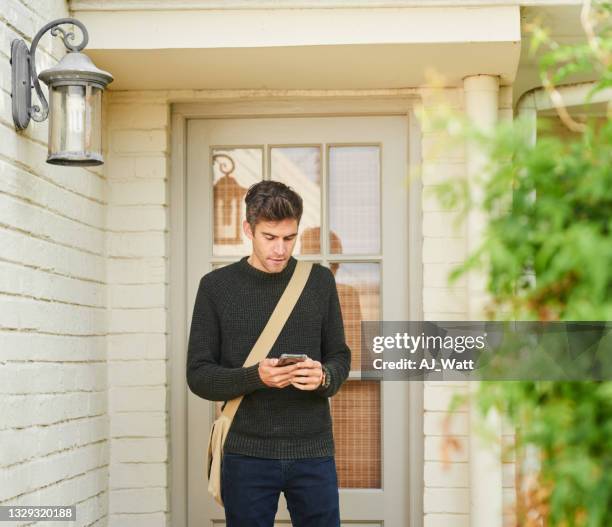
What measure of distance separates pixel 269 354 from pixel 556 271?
2.33 m

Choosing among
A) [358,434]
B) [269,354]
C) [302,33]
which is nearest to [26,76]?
[302,33]

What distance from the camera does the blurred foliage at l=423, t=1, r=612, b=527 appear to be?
1521mm

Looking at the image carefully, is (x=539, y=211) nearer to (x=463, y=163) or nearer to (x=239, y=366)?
(x=239, y=366)

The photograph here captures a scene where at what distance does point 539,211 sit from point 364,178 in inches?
134

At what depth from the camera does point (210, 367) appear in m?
3.78

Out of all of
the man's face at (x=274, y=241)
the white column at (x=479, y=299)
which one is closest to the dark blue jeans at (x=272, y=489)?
the man's face at (x=274, y=241)

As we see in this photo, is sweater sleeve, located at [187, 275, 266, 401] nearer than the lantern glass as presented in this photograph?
No

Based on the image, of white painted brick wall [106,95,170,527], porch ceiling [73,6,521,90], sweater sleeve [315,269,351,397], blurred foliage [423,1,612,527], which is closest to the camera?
blurred foliage [423,1,612,527]

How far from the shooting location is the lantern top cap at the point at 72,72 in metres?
3.52

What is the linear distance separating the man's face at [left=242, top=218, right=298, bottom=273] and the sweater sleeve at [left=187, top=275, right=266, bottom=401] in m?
0.24

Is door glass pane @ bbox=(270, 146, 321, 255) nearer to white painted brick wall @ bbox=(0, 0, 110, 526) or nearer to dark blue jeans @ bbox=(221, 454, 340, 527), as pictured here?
white painted brick wall @ bbox=(0, 0, 110, 526)

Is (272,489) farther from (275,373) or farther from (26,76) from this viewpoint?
(26,76)

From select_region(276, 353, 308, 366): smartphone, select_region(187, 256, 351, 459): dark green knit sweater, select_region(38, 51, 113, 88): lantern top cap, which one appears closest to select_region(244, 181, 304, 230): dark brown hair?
select_region(187, 256, 351, 459): dark green knit sweater

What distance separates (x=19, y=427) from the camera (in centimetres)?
368
